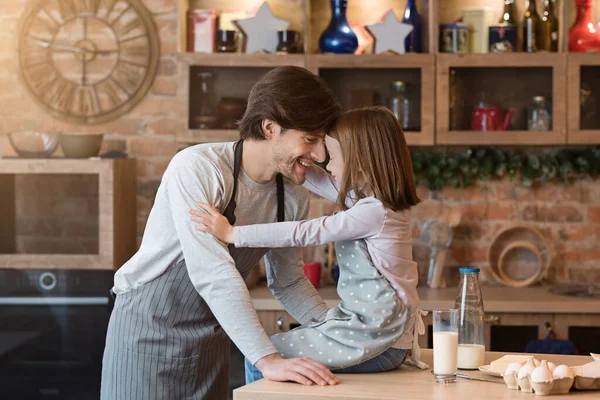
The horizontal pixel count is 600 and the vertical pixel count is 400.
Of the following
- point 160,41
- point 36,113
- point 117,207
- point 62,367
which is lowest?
point 62,367

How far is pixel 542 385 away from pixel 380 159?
628 millimetres

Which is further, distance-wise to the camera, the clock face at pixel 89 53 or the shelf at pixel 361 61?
the clock face at pixel 89 53

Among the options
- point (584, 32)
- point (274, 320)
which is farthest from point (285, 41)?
point (584, 32)

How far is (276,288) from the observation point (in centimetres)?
236

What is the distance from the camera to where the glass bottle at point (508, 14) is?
4.15 meters

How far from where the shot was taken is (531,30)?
13.4ft

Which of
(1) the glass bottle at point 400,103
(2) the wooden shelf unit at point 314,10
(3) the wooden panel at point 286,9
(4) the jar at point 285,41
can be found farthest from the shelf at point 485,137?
(3) the wooden panel at point 286,9

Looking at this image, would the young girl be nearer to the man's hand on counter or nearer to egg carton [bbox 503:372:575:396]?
the man's hand on counter

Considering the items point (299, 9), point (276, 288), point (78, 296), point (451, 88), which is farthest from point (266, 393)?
point (299, 9)

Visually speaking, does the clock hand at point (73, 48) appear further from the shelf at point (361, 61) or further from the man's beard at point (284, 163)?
the man's beard at point (284, 163)

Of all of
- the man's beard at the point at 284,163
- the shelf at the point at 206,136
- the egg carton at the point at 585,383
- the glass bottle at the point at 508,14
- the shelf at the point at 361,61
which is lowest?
the egg carton at the point at 585,383

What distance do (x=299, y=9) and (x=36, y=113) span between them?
1.44 metres

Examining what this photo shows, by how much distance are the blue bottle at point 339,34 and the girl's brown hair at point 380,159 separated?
6.87 ft

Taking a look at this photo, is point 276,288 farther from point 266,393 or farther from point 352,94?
point 352,94
